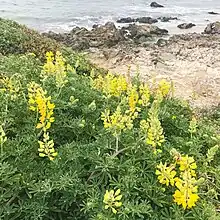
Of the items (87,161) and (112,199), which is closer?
(112,199)

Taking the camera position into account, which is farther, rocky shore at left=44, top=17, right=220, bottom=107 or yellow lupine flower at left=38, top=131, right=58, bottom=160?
rocky shore at left=44, top=17, right=220, bottom=107

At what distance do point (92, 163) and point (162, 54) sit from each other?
409 inches

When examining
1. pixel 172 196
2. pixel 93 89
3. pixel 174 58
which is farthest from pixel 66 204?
pixel 174 58

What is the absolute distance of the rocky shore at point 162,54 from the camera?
1063 centimetres

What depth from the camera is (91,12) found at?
21344mm

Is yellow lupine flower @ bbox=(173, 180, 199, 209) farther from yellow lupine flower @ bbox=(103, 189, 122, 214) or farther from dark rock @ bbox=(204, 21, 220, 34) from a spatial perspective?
dark rock @ bbox=(204, 21, 220, 34)

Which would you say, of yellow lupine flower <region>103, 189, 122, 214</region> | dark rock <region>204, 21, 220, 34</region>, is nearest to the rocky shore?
dark rock <region>204, 21, 220, 34</region>

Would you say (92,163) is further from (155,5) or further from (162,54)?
(155,5)

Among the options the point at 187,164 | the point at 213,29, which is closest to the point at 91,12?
the point at 213,29

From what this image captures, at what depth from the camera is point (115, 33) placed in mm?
14797

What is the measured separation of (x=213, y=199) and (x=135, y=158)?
28.0 inches

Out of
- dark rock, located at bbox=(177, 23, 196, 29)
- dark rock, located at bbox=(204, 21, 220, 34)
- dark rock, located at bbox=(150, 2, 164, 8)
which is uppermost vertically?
dark rock, located at bbox=(204, 21, 220, 34)

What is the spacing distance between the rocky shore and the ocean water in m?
2.48

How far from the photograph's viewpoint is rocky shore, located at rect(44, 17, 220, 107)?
1063cm
